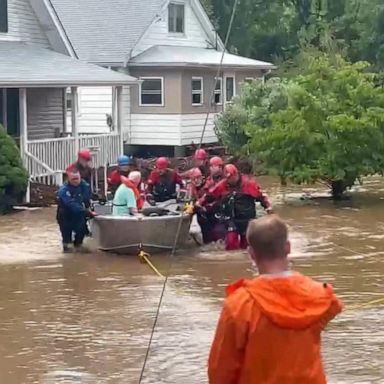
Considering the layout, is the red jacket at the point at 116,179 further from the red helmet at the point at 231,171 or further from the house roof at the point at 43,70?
the house roof at the point at 43,70

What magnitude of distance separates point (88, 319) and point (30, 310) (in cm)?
88

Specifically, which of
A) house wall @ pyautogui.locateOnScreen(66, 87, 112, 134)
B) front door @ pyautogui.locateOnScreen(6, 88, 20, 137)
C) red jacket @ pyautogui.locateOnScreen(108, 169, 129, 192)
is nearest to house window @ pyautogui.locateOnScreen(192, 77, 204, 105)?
house wall @ pyautogui.locateOnScreen(66, 87, 112, 134)

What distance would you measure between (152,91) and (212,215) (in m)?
18.2

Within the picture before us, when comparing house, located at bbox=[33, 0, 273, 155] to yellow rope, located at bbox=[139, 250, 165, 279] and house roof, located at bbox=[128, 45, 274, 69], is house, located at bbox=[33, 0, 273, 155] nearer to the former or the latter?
house roof, located at bbox=[128, 45, 274, 69]

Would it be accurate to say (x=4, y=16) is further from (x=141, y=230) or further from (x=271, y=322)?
(x=271, y=322)

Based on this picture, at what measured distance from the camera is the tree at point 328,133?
74.0 ft

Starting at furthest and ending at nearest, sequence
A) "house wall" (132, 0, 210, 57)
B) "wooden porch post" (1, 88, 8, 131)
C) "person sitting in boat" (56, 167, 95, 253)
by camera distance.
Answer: "house wall" (132, 0, 210, 57) → "wooden porch post" (1, 88, 8, 131) → "person sitting in boat" (56, 167, 95, 253)

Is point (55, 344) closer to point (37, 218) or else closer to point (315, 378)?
point (315, 378)

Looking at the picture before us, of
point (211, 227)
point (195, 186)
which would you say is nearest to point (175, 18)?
point (195, 186)

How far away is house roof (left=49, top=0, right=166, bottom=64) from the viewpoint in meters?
33.7

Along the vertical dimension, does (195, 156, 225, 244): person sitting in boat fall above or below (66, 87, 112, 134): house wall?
below

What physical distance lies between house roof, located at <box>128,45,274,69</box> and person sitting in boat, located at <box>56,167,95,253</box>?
57.2ft

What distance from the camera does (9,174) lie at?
21.4 metres

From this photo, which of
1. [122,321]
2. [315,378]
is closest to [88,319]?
[122,321]
